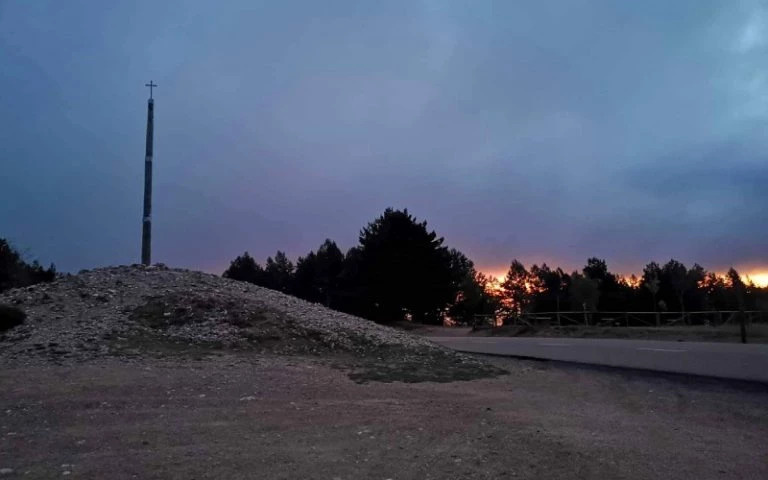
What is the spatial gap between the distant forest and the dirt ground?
2041cm

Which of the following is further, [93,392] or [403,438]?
[93,392]

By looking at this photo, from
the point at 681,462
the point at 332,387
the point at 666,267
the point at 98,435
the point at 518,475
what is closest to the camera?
the point at 518,475

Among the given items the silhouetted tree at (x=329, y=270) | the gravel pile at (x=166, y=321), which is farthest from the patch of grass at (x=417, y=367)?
the silhouetted tree at (x=329, y=270)

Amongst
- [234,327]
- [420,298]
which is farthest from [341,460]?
[420,298]

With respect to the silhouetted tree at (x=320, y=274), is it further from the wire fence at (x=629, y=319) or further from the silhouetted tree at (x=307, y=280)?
the wire fence at (x=629, y=319)

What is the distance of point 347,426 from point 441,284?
53.0 m

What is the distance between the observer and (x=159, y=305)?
18.7 meters

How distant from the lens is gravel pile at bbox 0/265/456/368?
1545 centimetres

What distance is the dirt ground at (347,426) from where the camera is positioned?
22.3 ft

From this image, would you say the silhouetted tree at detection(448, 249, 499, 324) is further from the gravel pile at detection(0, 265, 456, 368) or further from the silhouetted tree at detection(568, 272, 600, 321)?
the gravel pile at detection(0, 265, 456, 368)

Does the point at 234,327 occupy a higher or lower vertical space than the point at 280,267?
lower

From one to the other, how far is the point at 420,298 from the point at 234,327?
143 ft

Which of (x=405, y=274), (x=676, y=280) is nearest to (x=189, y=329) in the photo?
(x=405, y=274)

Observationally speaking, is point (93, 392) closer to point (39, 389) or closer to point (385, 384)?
point (39, 389)
